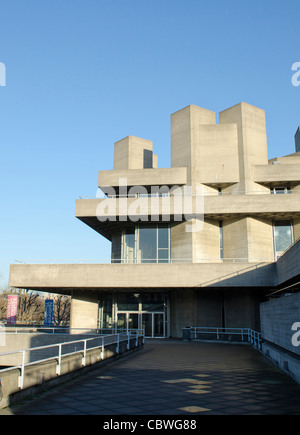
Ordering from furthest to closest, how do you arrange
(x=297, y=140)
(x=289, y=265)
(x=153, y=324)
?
(x=297, y=140)
(x=153, y=324)
(x=289, y=265)

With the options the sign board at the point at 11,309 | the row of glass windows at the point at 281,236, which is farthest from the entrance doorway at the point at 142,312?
the sign board at the point at 11,309

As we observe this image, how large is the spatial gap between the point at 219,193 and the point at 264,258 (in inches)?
279

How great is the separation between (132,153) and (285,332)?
29.9 m

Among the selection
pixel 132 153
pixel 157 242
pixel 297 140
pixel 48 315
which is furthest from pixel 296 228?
pixel 48 315

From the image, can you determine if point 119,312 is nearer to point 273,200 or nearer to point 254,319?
point 254,319

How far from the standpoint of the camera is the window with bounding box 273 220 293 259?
1342 inches

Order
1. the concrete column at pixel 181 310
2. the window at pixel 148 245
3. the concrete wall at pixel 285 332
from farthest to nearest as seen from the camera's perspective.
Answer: the window at pixel 148 245 → the concrete column at pixel 181 310 → the concrete wall at pixel 285 332

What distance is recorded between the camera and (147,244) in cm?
3422

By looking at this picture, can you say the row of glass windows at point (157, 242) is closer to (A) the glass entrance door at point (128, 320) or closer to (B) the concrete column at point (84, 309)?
(A) the glass entrance door at point (128, 320)

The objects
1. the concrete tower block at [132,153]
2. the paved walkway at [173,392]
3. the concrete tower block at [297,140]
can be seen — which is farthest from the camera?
the concrete tower block at [297,140]

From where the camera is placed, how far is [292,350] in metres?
11.8

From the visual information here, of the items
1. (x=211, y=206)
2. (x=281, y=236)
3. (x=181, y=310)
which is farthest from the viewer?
(x=281, y=236)

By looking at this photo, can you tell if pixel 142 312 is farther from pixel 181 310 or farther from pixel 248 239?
pixel 248 239

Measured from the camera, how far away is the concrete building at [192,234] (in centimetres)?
3117
